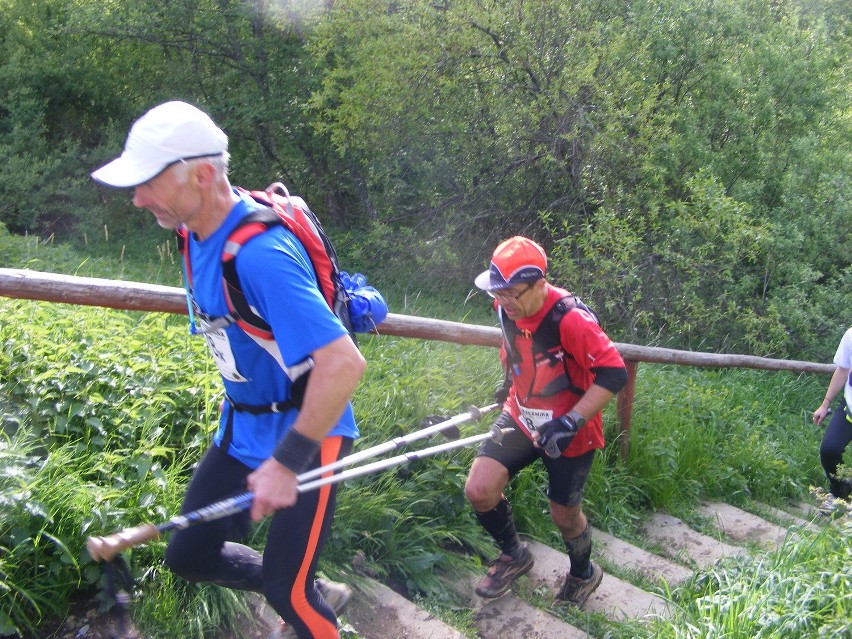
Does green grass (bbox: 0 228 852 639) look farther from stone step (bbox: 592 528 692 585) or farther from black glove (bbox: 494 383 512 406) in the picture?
black glove (bbox: 494 383 512 406)

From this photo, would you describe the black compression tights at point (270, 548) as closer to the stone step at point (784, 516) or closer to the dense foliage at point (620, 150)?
the stone step at point (784, 516)

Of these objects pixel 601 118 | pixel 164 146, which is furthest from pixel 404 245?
pixel 164 146

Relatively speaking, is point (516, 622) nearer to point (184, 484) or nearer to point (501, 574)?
point (501, 574)

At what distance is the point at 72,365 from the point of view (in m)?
3.74

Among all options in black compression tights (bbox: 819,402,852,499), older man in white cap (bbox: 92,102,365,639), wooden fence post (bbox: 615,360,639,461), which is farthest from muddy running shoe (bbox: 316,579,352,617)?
black compression tights (bbox: 819,402,852,499)

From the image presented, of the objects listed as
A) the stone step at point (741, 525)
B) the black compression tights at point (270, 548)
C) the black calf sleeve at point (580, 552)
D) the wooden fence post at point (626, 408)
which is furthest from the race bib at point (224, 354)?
the stone step at point (741, 525)

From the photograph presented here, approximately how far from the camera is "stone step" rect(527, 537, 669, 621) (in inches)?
162

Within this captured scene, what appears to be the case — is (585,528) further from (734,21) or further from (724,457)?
(734,21)

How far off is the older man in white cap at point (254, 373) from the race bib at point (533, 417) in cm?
139

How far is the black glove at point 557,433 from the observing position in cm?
362

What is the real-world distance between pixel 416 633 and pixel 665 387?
4.21 m

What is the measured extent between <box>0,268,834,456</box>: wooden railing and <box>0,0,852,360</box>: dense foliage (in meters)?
2.88

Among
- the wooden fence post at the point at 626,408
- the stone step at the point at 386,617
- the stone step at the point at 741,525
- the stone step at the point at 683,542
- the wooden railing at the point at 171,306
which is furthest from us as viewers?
the wooden fence post at the point at 626,408

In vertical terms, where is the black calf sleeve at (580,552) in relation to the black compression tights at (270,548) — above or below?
below
